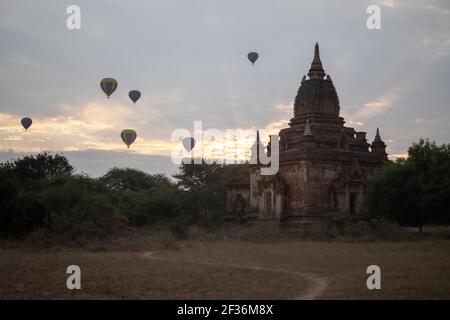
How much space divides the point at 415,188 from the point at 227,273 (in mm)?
21031

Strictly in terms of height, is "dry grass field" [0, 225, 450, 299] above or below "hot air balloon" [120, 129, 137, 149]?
below

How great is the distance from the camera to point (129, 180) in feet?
268

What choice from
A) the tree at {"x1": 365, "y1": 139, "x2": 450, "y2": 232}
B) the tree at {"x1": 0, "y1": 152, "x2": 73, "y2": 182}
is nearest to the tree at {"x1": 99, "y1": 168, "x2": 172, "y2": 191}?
the tree at {"x1": 0, "y1": 152, "x2": 73, "y2": 182}

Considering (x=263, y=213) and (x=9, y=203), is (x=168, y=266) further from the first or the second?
(x=263, y=213)

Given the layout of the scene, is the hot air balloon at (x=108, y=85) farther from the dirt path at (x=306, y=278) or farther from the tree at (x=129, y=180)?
the tree at (x=129, y=180)

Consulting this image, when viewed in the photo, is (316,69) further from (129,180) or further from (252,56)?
(129,180)

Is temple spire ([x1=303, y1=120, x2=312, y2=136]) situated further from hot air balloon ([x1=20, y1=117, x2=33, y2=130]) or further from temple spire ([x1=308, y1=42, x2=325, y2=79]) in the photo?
hot air balloon ([x1=20, y1=117, x2=33, y2=130])

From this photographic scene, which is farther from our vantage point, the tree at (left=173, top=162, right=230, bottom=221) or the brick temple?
the tree at (left=173, top=162, right=230, bottom=221)

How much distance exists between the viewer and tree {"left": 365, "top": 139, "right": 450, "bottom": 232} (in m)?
34.0

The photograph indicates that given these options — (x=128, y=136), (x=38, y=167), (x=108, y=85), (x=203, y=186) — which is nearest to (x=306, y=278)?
(x=108, y=85)

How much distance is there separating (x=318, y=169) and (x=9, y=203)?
19.9 meters

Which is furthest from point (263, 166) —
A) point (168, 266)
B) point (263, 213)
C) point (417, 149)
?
point (168, 266)

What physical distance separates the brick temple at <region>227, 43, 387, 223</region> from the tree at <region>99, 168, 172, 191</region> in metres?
36.3

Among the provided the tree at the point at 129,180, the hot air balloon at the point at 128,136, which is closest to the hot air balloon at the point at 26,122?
the hot air balloon at the point at 128,136
